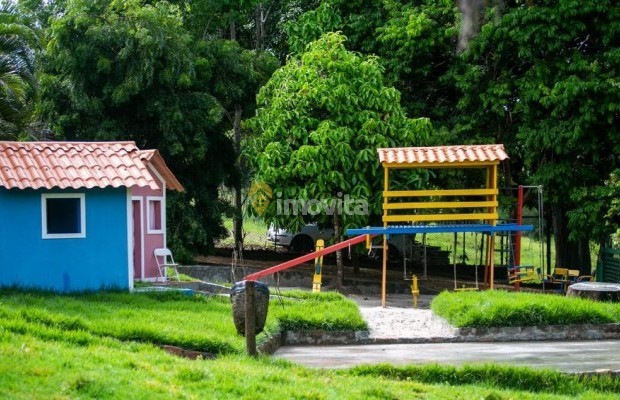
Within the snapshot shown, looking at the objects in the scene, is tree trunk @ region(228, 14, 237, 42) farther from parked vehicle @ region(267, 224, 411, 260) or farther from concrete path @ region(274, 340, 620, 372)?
concrete path @ region(274, 340, 620, 372)

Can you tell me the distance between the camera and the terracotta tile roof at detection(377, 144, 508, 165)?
2280 cm

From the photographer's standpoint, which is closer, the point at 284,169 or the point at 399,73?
the point at 284,169

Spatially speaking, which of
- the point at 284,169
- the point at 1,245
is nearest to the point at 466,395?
the point at 1,245

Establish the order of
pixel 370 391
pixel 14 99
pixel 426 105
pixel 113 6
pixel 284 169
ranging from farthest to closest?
pixel 426 105 → pixel 113 6 → pixel 284 169 → pixel 14 99 → pixel 370 391

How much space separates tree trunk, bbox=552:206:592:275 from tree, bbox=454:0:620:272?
42 centimetres

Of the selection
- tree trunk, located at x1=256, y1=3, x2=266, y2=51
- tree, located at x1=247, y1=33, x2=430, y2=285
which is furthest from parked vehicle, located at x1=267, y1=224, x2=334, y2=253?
tree, located at x1=247, y1=33, x2=430, y2=285

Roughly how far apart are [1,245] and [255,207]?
9.73 meters

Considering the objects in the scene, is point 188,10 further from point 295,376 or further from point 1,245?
point 295,376

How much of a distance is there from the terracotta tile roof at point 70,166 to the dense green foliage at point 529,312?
6.64 meters

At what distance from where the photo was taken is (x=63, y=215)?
20016 millimetres

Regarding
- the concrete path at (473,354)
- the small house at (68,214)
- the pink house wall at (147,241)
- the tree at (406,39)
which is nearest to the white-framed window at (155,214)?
the pink house wall at (147,241)

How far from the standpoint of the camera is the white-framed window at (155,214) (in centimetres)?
2202

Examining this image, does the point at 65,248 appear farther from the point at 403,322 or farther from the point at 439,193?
the point at 439,193

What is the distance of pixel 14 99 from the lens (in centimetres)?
2412
